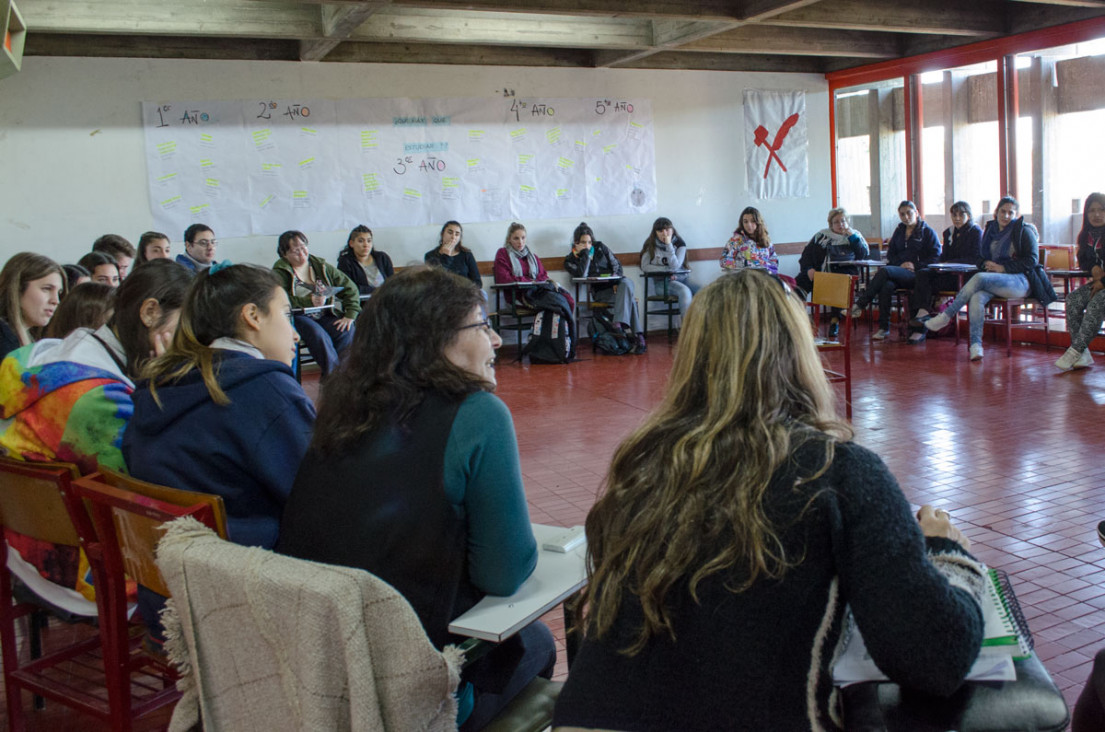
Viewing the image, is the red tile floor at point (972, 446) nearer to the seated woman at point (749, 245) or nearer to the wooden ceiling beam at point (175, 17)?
the seated woman at point (749, 245)

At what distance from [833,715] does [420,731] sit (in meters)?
0.57

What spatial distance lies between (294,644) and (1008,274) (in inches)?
287

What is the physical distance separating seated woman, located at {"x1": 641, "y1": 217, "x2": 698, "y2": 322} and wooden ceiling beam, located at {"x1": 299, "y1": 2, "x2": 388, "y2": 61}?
3242 millimetres

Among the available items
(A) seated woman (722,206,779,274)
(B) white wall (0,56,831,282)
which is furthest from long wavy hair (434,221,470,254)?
(A) seated woman (722,206,779,274)

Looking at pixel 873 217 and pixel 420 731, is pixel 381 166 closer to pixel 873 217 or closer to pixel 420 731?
pixel 873 217

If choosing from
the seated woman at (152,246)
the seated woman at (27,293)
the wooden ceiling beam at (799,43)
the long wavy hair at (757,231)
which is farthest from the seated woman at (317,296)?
the long wavy hair at (757,231)

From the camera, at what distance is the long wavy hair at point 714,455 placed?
3.92 ft

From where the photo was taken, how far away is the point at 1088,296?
672 cm

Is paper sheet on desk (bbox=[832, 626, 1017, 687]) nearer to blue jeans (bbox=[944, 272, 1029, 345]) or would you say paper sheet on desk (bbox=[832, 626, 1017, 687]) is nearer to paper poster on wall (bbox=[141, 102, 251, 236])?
blue jeans (bbox=[944, 272, 1029, 345])

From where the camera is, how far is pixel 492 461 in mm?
1542

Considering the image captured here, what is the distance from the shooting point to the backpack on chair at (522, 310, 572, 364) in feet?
26.3

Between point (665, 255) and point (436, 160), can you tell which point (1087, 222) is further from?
point (436, 160)

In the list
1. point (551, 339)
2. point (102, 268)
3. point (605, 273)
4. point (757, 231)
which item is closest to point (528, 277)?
point (551, 339)

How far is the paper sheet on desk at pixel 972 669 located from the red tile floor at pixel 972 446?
137cm
